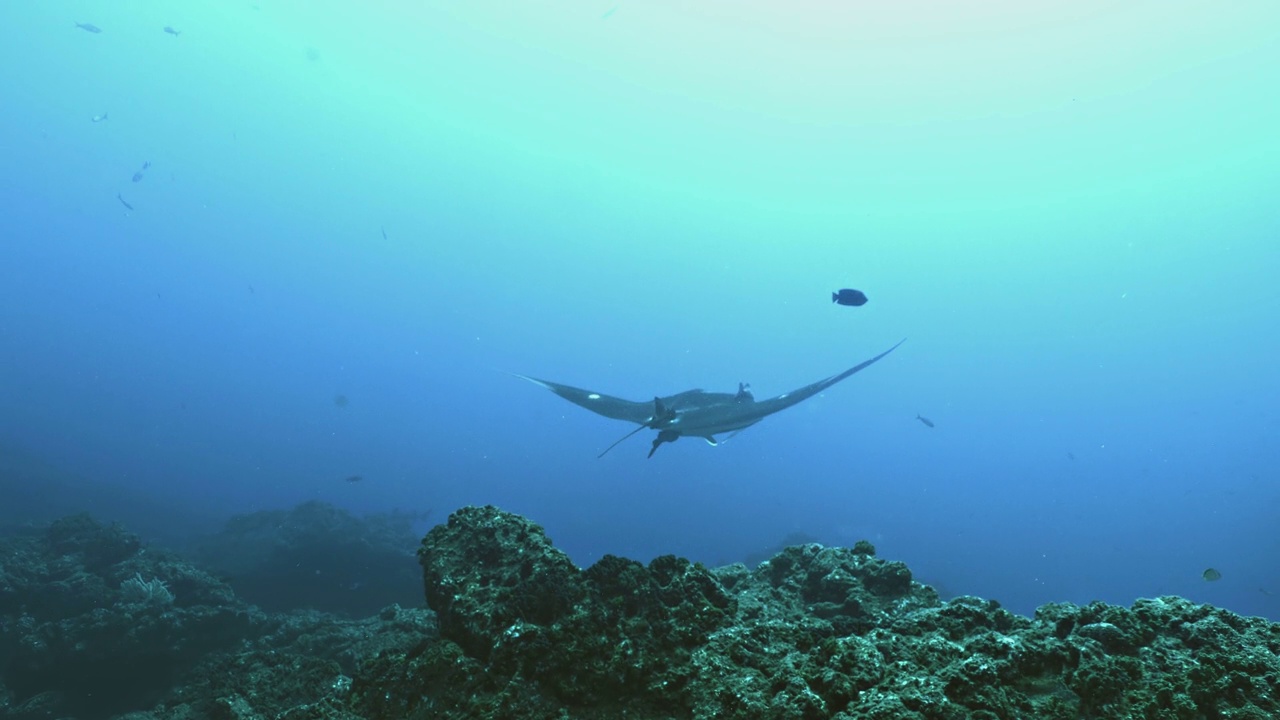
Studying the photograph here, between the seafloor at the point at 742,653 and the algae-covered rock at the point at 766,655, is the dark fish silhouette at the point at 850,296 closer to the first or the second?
the seafloor at the point at 742,653

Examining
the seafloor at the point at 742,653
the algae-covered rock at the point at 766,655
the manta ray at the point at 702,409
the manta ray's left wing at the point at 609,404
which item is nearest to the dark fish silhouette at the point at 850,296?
the manta ray at the point at 702,409

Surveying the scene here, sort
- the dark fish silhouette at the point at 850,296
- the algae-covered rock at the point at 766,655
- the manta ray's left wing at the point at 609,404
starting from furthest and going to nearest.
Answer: the manta ray's left wing at the point at 609,404 < the dark fish silhouette at the point at 850,296 < the algae-covered rock at the point at 766,655

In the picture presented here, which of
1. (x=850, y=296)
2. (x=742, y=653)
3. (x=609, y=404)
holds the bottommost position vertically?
(x=742, y=653)

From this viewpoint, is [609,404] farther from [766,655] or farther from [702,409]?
[766,655]

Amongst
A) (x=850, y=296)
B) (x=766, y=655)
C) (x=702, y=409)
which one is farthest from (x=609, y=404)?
(x=766, y=655)

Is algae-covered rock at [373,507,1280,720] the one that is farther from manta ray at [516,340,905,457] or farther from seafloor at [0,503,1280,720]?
manta ray at [516,340,905,457]

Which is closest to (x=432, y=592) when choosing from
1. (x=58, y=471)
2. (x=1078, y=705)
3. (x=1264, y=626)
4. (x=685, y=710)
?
(x=685, y=710)

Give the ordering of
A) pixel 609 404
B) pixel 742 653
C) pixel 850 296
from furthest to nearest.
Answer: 1. pixel 609 404
2. pixel 850 296
3. pixel 742 653

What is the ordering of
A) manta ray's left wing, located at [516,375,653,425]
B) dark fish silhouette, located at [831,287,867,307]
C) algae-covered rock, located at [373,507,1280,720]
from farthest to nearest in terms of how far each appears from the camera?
manta ray's left wing, located at [516,375,653,425], dark fish silhouette, located at [831,287,867,307], algae-covered rock, located at [373,507,1280,720]

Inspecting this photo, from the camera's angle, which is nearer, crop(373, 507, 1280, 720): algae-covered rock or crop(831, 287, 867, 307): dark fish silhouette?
crop(373, 507, 1280, 720): algae-covered rock

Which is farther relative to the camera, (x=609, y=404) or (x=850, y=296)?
(x=609, y=404)

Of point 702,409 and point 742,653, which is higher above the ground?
point 702,409

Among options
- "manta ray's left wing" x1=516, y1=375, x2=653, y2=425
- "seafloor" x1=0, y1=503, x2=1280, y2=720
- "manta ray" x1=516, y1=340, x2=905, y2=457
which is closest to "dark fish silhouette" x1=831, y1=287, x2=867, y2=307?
"manta ray" x1=516, y1=340, x2=905, y2=457

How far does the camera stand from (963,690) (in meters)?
2.55
